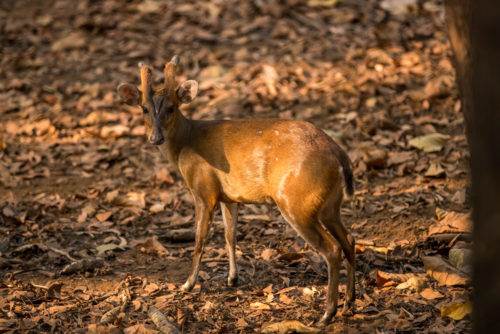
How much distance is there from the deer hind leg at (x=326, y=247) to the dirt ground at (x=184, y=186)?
16 cm

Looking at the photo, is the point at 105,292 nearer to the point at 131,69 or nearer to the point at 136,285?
the point at 136,285

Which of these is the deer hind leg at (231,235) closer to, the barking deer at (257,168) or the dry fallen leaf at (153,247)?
the barking deer at (257,168)

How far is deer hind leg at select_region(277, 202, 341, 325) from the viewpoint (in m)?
5.30

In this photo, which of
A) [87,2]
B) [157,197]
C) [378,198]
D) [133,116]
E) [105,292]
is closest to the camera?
Result: [105,292]

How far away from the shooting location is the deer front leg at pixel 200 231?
19.9 feet

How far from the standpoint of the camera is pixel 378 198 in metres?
7.65

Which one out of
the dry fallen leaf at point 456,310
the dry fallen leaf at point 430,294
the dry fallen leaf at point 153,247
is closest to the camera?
the dry fallen leaf at point 456,310

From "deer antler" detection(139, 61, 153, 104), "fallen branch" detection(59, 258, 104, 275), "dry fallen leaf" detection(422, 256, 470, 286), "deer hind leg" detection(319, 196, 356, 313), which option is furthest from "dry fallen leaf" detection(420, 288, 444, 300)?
"fallen branch" detection(59, 258, 104, 275)

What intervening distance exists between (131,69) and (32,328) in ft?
24.7

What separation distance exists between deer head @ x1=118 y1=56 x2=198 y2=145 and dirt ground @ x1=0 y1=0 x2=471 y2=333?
4.92 ft

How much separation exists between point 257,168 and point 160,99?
1.16m

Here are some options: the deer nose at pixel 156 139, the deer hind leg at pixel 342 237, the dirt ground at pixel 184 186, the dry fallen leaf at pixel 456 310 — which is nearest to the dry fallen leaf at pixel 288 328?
the dirt ground at pixel 184 186

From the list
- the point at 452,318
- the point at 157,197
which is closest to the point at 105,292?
the point at 157,197

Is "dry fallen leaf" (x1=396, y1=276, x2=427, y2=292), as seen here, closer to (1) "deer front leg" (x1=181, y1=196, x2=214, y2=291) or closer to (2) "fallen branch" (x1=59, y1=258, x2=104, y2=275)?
(1) "deer front leg" (x1=181, y1=196, x2=214, y2=291)
